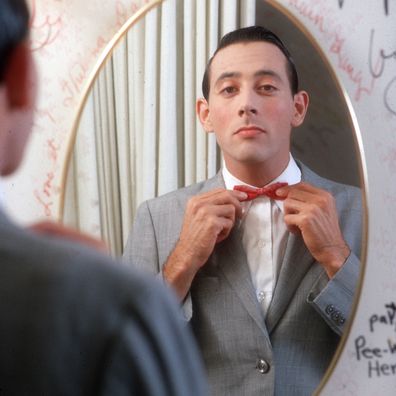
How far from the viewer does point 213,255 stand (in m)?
1.11

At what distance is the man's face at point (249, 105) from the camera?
3.62 ft

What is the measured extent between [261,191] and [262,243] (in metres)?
0.07

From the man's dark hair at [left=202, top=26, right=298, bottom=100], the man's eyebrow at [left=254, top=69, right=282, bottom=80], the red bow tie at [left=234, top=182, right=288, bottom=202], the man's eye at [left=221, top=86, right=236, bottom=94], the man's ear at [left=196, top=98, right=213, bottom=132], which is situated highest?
the man's dark hair at [left=202, top=26, right=298, bottom=100]

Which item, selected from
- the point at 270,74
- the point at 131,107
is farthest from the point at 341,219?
the point at 131,107

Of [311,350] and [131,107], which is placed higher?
[131,107]

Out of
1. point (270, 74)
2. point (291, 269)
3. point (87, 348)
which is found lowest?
point (87, 348)

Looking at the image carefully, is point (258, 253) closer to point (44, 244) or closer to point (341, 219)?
point (341, 219)

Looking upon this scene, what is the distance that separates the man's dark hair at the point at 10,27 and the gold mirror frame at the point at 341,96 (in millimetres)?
214

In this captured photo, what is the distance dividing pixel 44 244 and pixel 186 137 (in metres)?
0.42

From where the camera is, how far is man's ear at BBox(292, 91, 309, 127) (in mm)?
1141

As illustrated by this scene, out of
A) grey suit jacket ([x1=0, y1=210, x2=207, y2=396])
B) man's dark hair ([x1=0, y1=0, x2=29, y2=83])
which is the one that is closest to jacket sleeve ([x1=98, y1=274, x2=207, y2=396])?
grey suit jacket ([x1=0, y1=210, x2=207, y2=396])

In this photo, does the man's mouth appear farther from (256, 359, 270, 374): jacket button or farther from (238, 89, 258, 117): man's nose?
(256, 359, 270, 374): jacket button

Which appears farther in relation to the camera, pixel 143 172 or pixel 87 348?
pixel 143 172

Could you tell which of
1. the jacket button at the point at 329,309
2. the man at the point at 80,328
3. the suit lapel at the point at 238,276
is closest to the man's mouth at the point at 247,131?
the suit lapel at the point at 238,276
